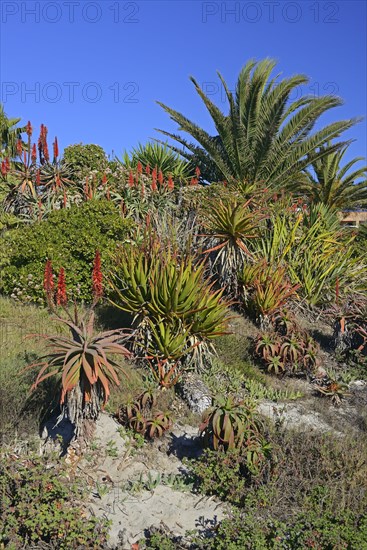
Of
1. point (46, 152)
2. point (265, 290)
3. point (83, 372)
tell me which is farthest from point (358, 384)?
point (46, 152)

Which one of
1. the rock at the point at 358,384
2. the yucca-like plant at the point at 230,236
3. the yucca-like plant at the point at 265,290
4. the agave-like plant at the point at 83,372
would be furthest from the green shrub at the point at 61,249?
the rock at the point at 358,384

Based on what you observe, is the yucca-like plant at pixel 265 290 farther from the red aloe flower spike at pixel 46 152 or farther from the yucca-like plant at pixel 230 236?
the red aloe flower spike at pixel 46 152

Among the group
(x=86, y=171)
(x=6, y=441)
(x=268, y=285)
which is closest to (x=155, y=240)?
(x=268, y=285)

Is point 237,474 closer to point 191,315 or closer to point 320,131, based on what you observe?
point 191,315

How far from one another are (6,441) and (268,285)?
4411 millimetres

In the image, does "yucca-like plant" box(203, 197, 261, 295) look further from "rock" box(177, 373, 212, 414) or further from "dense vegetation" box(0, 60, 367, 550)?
"rock" box(177, 373, 212, 414)

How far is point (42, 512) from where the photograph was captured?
438 cm

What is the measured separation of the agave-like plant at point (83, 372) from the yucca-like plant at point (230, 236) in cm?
361

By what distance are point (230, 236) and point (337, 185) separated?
12.8 m

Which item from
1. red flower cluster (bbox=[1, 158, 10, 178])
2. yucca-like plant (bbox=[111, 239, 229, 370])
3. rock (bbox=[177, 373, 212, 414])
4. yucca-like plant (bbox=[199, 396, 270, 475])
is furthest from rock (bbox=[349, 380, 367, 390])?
red flower cluster (bbox=[1, 158, 10, 178])

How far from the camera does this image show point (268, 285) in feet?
28.3

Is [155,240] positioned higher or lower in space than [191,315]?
higher

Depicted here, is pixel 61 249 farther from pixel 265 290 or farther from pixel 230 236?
pixel 265 290

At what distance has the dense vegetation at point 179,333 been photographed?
4633 mm
